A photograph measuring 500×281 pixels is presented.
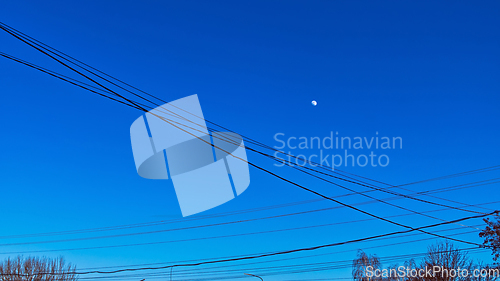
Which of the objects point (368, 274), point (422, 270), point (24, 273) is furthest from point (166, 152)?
point (24, 273)

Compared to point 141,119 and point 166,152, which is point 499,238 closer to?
point 166,152

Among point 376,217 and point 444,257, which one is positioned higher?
point 444,257

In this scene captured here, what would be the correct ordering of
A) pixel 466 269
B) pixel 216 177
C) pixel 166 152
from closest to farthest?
pixel 166 152 → pixel 216 177 → pixel 466 269

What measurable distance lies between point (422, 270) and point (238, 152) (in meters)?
21.3

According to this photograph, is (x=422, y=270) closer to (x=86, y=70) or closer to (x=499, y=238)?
(x=499, y=238)

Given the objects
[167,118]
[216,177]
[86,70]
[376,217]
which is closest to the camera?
[86,70]

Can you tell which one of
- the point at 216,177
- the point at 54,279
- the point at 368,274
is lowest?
the point at 54,279

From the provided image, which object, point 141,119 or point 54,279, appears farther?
point 54,279

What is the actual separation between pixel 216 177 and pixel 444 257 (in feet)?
63.2

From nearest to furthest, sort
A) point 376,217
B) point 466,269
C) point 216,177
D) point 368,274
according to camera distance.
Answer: point 376,217
point 216,177
point 466,269
point 368,274

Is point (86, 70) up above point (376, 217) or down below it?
above

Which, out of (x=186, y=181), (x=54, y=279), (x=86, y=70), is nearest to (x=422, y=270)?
(x=186, y=181)

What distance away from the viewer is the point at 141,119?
19484 mm

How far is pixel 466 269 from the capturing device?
1174 inches
